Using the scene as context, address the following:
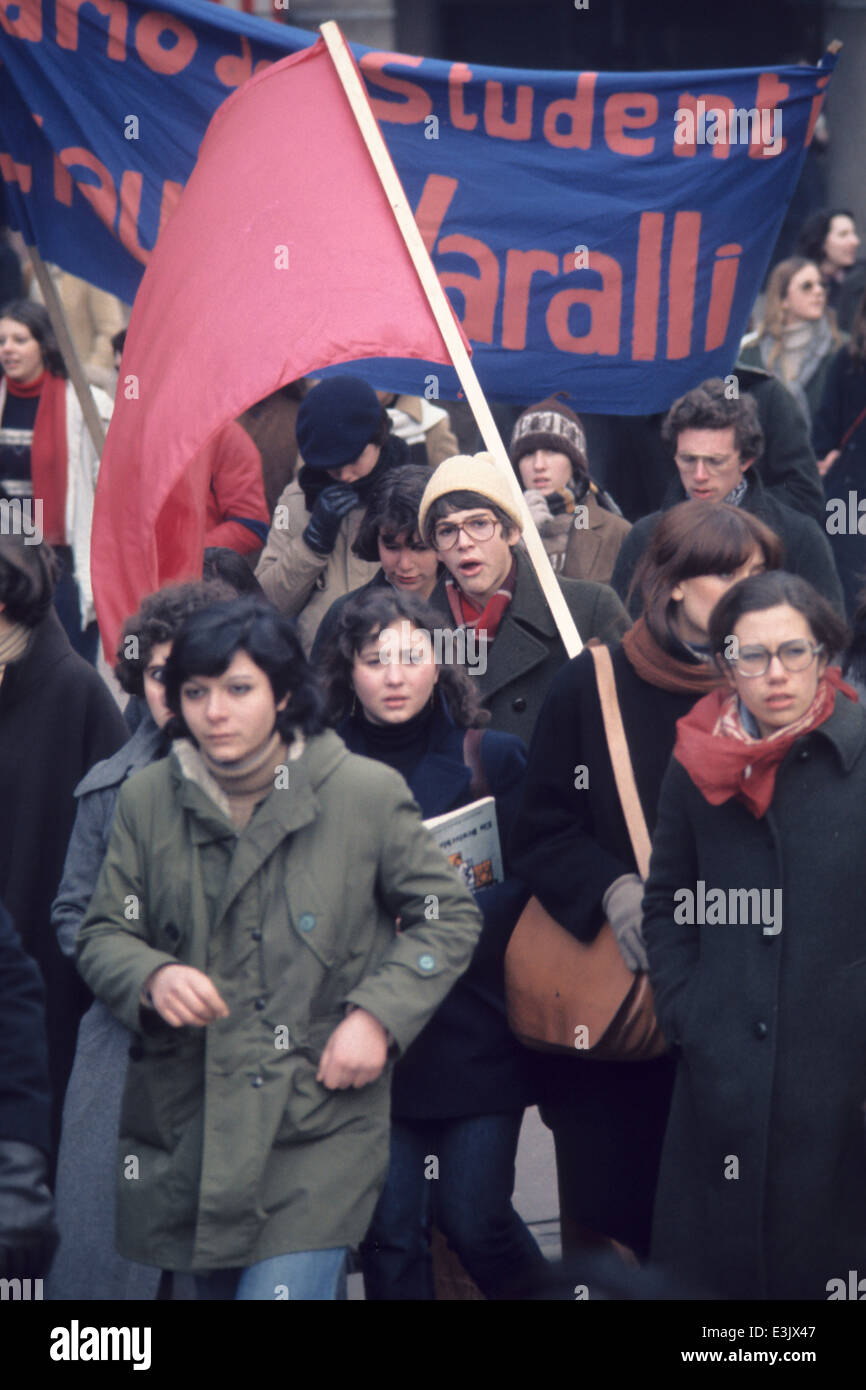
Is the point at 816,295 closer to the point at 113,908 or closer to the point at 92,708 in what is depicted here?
the point at 92,708

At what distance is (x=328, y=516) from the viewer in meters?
5.78

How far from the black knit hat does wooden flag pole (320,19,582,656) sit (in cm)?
58

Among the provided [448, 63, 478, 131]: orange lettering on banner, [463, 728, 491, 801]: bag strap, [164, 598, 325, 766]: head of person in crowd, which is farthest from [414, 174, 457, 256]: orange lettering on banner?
[164, 598, 325, 766]: head of person in crowd

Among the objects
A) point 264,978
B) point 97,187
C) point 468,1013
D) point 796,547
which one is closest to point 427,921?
point 264,978

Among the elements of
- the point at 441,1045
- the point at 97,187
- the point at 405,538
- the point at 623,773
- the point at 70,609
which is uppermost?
the point at 97,187

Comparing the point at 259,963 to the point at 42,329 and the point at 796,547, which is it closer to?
the point at 796,547

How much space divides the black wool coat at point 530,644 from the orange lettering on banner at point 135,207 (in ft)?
5.57

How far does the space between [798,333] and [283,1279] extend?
7.08 meters

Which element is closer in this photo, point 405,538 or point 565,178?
point 405,538

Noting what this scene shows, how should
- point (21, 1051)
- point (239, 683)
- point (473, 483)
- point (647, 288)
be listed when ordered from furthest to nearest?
point (647, 288), point (473, 483), point (239, 683), point (21, 1051)

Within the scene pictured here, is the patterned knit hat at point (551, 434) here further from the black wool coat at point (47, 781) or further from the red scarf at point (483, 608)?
the black wool coat at point (47, 781)

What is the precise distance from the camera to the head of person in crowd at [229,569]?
548cm

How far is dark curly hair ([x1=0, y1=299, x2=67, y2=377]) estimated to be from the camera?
327 inches
